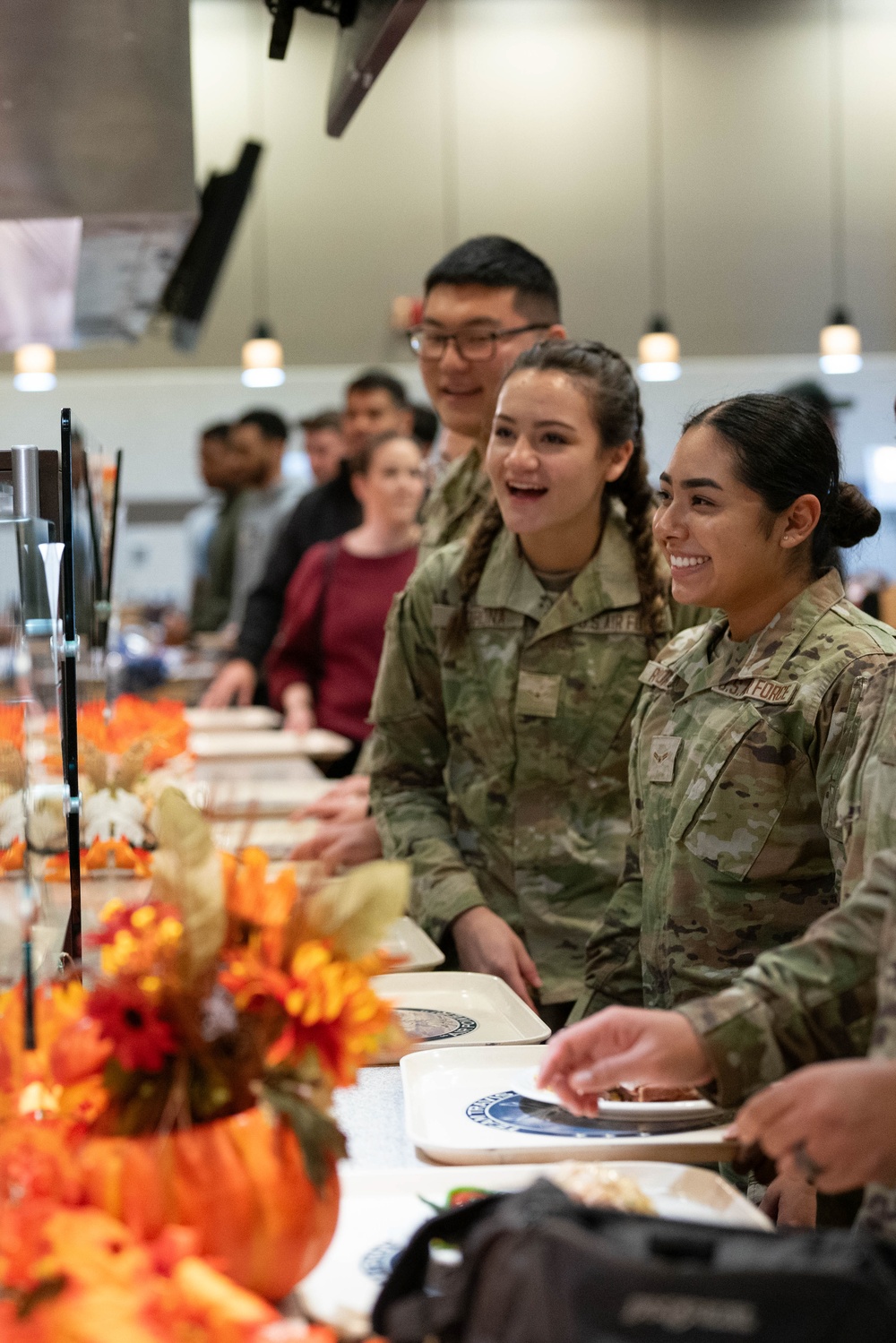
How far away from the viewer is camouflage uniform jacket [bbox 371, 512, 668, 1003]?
2.18 meters

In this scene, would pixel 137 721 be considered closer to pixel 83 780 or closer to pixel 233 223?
pixel 83 780

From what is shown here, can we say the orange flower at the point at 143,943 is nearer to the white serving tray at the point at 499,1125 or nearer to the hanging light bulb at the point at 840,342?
the white serving tray at the point at 499,1125

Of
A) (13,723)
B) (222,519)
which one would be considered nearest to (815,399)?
(13,723)

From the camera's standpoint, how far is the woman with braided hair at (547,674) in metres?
2.14

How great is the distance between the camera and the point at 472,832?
2.26 meters

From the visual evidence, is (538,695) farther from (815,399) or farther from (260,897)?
(815,399)

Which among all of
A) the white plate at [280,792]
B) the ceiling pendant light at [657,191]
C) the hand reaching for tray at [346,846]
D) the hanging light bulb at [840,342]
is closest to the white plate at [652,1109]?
the hand reaching for tray at [346,846]

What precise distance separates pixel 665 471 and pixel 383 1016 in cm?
97

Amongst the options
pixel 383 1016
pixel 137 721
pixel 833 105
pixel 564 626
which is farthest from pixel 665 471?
pixel 833 105

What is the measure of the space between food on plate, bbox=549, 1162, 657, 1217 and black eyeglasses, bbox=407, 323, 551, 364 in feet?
5.46

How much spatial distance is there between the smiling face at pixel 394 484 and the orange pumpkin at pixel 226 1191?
3260mm

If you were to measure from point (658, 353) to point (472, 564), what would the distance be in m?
6.92

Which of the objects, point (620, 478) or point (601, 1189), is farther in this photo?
point (620, 478)

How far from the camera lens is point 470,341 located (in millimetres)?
2496
